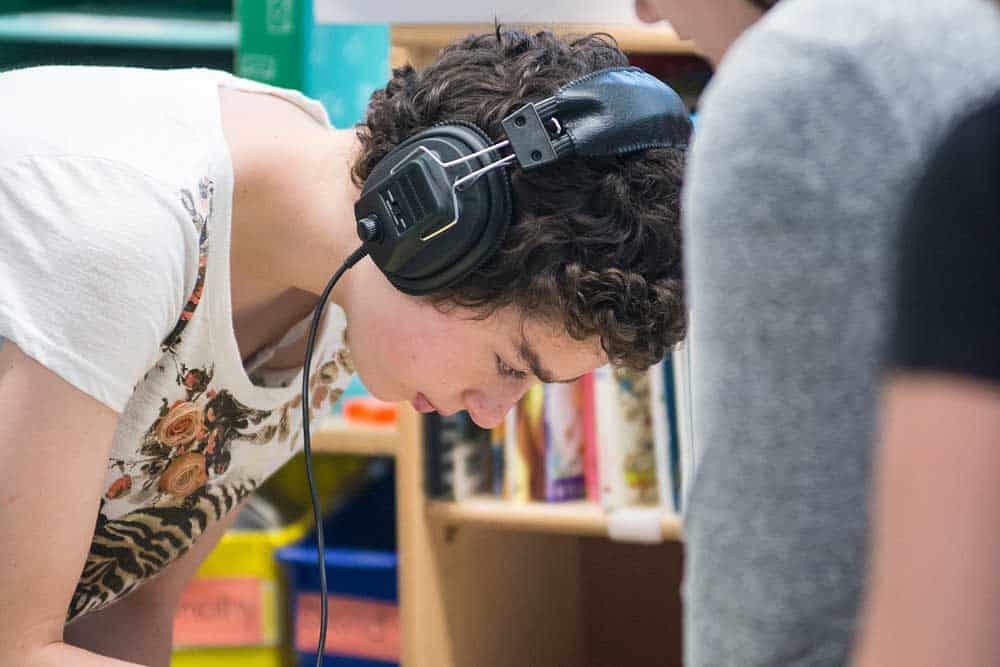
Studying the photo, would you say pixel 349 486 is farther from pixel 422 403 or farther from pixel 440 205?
pixel 440 205

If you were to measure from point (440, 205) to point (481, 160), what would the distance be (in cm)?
4

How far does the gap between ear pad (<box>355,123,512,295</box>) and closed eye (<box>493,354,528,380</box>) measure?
0.13 meters

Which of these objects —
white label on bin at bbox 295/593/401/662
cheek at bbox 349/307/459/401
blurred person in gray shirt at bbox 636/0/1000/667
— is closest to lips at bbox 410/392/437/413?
cheek at bbox 349/307/459/401

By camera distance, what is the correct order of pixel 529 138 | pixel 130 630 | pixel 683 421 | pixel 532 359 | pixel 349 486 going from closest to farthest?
pixel 529 138 < pixel 532 359 < pixel 130 630 < pixel 683 421 < pixel 349 486

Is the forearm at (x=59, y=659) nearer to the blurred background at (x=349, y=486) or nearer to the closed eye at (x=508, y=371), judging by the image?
the closed eye at (x=508, y=371)

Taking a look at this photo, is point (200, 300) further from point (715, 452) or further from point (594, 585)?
point (594, 585)

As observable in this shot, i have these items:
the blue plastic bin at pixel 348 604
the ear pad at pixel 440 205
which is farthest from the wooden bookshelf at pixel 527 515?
the ear pad at pixel 440 205

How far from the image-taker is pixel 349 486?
194 centimetres

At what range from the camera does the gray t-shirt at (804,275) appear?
386 millimetres

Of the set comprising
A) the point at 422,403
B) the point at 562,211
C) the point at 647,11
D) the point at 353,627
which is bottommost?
the point at 353,627

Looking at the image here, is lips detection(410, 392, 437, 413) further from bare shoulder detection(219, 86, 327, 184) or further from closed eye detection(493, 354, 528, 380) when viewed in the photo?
bare shoulder detection(219, 86, 327, 184)

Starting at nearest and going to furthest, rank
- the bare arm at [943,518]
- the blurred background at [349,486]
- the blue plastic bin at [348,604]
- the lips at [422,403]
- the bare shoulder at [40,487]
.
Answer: the bare arm at [943,518], the bare shoulder at [40,487], the lips at [422,403], the blurred background at [349,486], the blue plastic bin at [348,604]

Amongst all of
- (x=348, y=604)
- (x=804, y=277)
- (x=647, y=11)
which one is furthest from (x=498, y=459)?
(x=804, y=277)

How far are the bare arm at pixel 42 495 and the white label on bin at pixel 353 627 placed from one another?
916 millimetres
